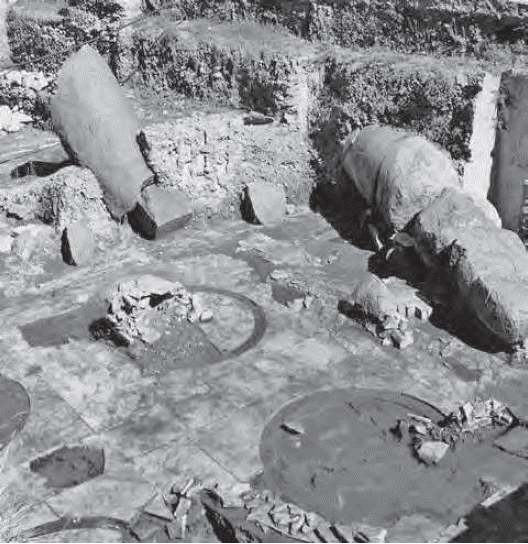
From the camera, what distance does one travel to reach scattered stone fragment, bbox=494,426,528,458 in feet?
22.7

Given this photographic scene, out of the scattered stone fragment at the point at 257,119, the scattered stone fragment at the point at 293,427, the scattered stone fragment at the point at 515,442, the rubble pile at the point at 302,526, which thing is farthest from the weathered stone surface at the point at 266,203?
the rubble pile at the point at 302,526

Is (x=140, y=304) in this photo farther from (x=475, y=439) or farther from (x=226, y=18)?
(x=226, y=18)

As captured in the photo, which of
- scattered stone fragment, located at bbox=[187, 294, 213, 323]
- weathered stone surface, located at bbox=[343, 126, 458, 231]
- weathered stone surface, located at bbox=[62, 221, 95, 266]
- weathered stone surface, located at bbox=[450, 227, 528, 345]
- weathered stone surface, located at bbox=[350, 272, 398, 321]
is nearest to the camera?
weathered stone surface, located at bbox=[450, 227, 528, 345]

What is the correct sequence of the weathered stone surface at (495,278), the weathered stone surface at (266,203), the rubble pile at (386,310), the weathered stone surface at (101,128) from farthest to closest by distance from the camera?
1. the weathered stone surface at (266,203)
2. the weathered stone surface at (101,128)
3. the rubble pile at (386,310)
4. the weathered stone surface at (495,278)

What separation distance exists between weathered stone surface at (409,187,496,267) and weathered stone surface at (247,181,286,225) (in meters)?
2.51

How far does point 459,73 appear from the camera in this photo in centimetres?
1052

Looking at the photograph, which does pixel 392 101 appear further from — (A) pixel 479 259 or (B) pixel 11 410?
(B) pixel 11 410

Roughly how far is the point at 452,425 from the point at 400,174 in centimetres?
374

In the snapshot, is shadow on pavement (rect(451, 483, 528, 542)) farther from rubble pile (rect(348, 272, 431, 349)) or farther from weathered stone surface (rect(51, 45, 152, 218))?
weathered stone surface (rect(51, 45, 152, 218))

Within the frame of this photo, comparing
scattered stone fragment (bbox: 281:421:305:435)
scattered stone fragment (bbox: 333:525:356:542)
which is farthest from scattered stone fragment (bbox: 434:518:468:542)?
scattered stone fragment (bbox: 281:421:305:435)

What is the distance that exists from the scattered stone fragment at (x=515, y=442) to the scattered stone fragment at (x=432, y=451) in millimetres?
514

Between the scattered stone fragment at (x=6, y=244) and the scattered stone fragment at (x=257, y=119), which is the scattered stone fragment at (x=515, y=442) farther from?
the scattered stone fragment at (x=6, y=244)

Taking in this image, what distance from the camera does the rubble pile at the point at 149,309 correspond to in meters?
8.47

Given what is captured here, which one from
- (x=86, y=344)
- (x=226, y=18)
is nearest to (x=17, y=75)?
(x=226, y=18)
